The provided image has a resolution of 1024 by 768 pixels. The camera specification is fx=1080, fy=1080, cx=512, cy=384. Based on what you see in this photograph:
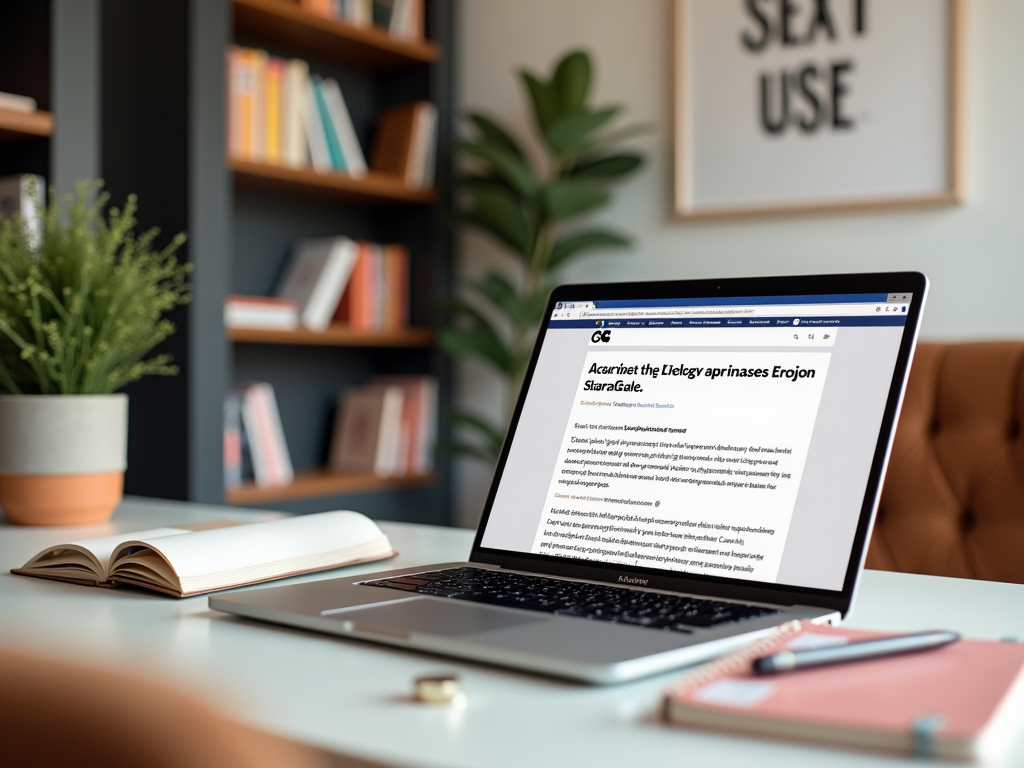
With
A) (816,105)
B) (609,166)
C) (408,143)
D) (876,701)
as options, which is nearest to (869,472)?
(876,701)

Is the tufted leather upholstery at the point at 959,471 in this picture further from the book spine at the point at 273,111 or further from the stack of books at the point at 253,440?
the book spine at the point at 273,111

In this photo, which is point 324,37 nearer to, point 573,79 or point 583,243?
point 573,79

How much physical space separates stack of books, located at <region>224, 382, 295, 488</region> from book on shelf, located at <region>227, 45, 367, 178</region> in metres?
0.61

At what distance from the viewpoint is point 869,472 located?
2.40 feet

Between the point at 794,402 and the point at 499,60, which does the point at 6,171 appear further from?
the point at 794,402

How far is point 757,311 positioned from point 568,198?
6.48 ft

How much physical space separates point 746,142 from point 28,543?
6.85ft

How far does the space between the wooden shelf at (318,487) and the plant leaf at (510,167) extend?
899mm

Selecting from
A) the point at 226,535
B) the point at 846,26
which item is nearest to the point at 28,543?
the point at 226,535

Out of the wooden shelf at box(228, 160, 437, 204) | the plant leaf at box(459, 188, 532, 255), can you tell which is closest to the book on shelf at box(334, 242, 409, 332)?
the wooden shelf at box(228, 160, 437, 204)

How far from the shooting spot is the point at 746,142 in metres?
2.74

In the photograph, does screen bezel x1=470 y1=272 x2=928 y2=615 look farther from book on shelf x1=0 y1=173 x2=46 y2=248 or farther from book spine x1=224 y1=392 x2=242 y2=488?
book spine x1=224 y1=392 x2=242 y2=488

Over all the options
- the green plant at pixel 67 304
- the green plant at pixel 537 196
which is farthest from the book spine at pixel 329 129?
the green plant at pixel 67 304

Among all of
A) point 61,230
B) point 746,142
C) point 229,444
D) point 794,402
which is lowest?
point 229,444
